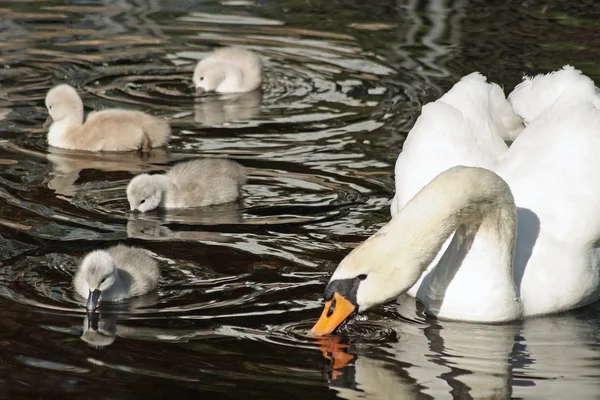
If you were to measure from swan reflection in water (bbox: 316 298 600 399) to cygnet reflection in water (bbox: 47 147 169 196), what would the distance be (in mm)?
3501

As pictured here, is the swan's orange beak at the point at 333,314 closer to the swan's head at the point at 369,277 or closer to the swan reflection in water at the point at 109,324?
the swan's head at the point at 369,277

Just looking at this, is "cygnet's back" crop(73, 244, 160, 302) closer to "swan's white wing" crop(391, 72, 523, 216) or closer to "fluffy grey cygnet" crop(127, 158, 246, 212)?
"swan's white wing" crop(391, 72, 523, 216)

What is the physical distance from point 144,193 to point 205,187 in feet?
1.43

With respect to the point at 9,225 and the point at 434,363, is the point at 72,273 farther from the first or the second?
the point at 434,363

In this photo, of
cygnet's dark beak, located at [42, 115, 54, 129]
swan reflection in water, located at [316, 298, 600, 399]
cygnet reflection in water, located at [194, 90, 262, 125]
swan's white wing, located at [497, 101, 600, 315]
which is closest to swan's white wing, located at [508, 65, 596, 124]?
swan's white wing, located at [497, 101, 600, 315]

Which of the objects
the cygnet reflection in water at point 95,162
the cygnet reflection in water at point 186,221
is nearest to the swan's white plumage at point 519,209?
the cygnet reflection in water at point 186,221

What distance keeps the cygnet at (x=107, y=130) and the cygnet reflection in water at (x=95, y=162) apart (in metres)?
0.06

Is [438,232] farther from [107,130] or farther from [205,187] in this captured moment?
[107,130]

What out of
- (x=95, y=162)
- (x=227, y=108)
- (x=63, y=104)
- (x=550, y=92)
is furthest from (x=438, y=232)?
(x=227, y=108)

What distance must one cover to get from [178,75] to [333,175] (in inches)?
141

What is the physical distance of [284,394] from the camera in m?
5.41

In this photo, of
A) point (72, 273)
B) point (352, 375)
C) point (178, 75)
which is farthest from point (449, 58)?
point (352, 375)

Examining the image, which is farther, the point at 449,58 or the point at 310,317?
the point at 449,58

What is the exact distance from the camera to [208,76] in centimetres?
1163
